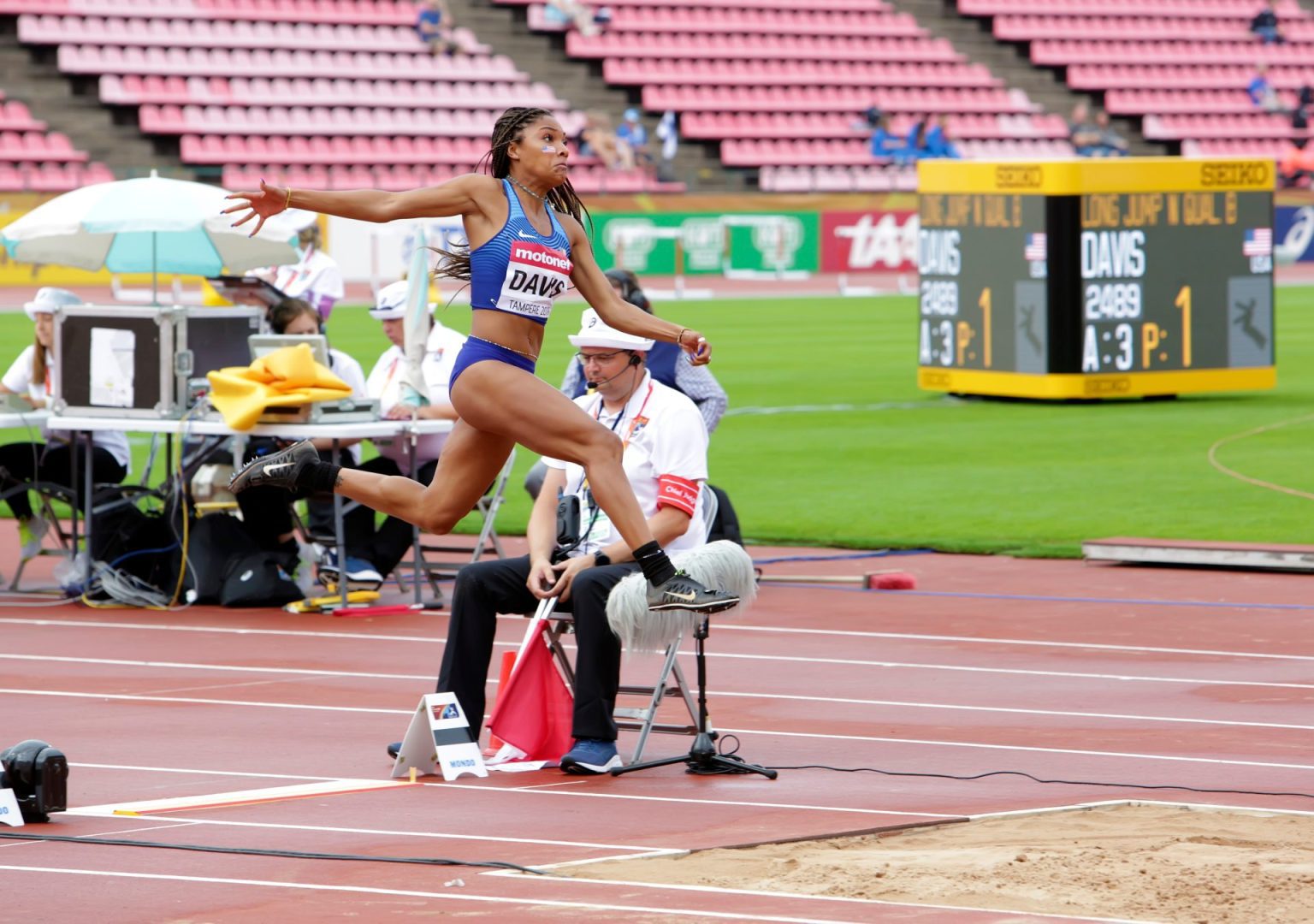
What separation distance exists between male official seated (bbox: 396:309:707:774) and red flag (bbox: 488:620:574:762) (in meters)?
0.12

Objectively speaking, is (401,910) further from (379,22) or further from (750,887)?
(379,22)

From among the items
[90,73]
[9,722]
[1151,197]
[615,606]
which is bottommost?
[9,722]

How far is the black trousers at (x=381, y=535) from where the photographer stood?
37.7 feet

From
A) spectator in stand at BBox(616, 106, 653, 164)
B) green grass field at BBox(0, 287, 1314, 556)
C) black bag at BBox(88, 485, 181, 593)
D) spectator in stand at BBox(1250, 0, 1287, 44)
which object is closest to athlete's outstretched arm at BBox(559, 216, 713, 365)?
black bag at BBox(88, 485, 181, 593)

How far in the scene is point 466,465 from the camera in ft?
23.6

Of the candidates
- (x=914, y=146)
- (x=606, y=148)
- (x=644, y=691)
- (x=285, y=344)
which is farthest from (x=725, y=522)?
(x=914, y=146)

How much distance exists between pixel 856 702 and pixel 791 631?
1.75m

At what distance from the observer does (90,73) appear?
38.5 meters

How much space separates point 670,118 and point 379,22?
5.88m

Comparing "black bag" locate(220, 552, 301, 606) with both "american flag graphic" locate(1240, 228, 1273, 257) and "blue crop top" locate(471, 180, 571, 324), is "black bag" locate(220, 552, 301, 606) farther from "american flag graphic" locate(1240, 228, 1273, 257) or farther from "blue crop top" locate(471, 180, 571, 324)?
"american flag graphic" locate(1240, 228, 1273, 257)

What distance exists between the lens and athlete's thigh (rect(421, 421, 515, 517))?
283 inches

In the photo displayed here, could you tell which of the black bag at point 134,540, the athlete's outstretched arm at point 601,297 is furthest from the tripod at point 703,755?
the black bag at point 134,540

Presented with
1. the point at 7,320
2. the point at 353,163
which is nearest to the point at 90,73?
the point at 353,163

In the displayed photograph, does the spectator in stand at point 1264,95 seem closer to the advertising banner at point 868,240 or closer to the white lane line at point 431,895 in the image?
the advertising banner at point 868,240
